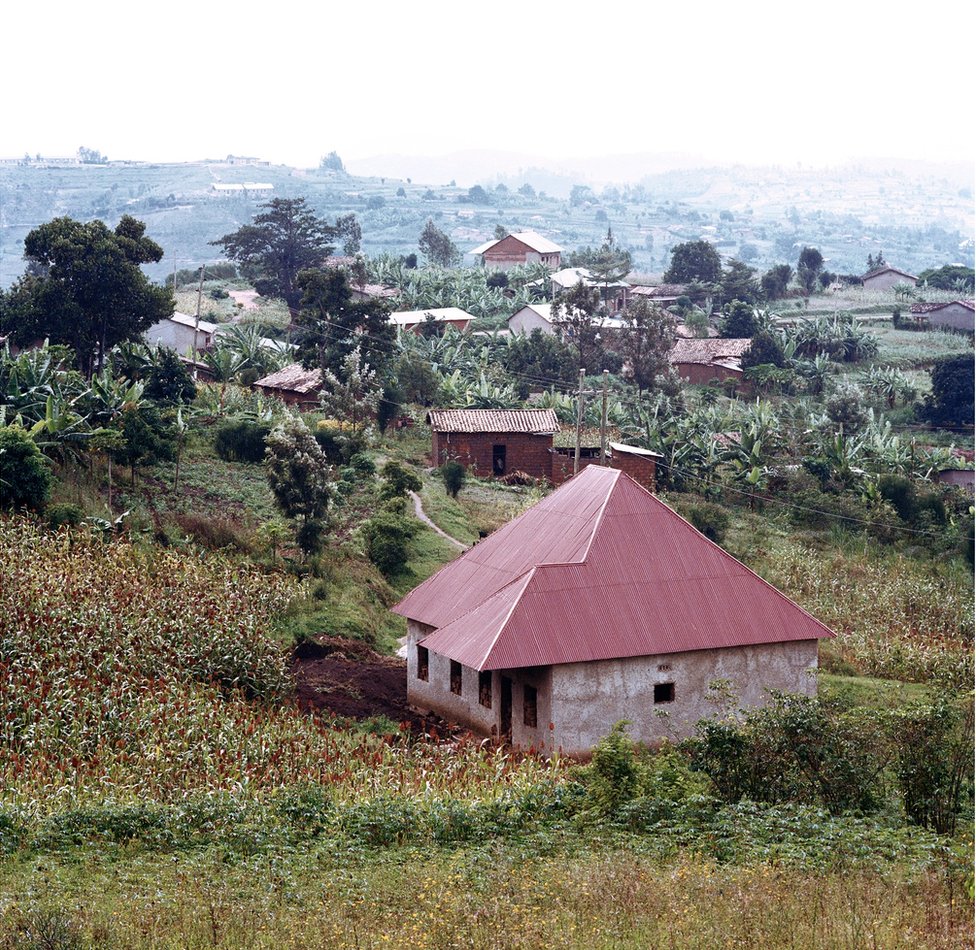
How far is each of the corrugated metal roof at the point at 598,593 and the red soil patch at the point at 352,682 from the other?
1.20 meters

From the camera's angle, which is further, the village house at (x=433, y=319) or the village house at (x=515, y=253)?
the village house at (x=515, y=253)

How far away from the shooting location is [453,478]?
35688 mm

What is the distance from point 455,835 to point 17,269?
516 feet

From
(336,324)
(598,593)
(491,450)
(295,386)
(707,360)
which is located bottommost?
(707,360)

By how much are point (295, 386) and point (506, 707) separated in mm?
24572

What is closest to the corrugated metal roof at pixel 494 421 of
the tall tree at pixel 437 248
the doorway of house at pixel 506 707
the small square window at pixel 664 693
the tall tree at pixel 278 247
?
the doorway of house at pixel 506 707

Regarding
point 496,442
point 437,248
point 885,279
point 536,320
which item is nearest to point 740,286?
point 885,279

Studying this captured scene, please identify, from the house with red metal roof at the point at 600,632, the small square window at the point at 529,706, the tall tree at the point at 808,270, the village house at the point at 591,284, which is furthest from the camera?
the tall tree at the point at 808,270

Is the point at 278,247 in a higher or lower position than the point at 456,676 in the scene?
higher

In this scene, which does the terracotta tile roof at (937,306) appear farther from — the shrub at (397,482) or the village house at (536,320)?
the shrub at (397,482)

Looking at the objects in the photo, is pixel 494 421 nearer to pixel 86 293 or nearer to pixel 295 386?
pixel 295 386

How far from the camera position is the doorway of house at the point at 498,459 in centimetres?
3934

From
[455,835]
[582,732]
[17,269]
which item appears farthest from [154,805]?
[17,269]


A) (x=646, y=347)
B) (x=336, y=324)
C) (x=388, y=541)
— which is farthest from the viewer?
(x=646, y=347)
